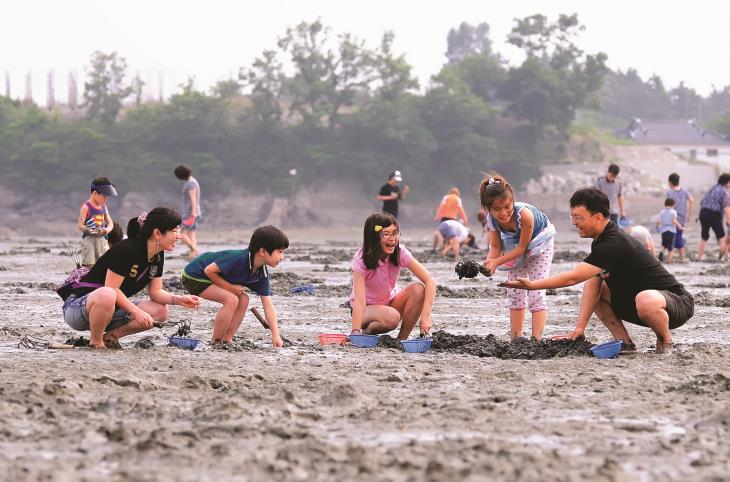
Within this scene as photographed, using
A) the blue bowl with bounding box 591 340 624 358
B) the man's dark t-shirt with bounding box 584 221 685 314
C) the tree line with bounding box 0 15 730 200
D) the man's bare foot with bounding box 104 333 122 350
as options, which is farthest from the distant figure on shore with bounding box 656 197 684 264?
the tree line with bounding box 0 15 730 200

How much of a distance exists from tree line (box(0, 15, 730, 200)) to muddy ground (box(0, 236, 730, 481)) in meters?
43.7

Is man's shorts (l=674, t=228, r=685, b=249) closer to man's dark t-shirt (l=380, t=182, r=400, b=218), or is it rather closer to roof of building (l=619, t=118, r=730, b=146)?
man's dark t-shirt (l=380, t=182, r=400, b=218)

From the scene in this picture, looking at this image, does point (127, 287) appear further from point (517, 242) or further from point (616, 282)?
point (616, 282)

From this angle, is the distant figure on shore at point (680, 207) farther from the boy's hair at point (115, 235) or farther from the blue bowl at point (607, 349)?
the blue bowl at point (607, 349)

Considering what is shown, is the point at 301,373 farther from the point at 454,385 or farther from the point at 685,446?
the point at 685,446

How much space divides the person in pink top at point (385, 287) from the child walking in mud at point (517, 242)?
1.78 ft

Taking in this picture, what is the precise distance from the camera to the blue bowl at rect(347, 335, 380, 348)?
24.6 feet

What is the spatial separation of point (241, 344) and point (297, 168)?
45.8 m

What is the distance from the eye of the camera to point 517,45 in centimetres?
6259

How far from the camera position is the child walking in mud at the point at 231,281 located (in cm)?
740

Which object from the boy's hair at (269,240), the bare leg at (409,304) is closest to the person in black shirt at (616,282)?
the bare leg at (409,304)

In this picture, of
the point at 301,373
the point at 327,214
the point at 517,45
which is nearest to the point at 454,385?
the point at 301,373

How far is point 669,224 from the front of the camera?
18969 mm

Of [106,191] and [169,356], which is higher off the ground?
[106,191]
